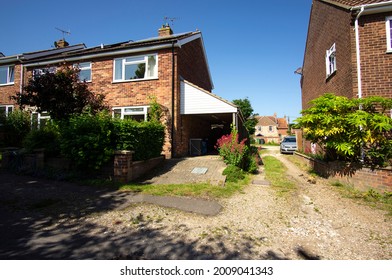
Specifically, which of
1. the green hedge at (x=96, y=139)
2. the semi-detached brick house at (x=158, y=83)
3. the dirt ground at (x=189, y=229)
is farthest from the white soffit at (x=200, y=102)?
the dirt ground at (x=189, y=229)

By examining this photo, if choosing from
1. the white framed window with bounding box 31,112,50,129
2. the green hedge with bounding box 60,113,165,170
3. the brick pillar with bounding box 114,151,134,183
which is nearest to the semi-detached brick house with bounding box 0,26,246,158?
the white framed window with bounding box 31,112,50,129

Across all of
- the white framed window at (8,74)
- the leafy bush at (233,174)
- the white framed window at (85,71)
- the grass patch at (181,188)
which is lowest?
the grass patch at (181,188)

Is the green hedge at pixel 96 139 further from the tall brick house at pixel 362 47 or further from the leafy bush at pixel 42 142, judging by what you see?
the tall brick house at pixel 362 47

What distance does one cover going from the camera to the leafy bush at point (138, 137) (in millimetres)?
6840

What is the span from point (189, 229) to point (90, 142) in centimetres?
461

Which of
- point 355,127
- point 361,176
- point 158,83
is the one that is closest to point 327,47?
point 355,127

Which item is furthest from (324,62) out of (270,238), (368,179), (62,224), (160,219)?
(62,224)

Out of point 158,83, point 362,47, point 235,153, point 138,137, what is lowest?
point 235,153

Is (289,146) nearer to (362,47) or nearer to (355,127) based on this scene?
(362,47)

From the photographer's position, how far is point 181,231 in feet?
11.5

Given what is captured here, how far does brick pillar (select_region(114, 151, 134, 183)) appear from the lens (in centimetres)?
661

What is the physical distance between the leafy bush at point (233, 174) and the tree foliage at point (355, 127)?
3.03m

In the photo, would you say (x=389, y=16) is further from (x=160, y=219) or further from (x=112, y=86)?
(x=112, y=86)

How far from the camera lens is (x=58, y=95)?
865cm
